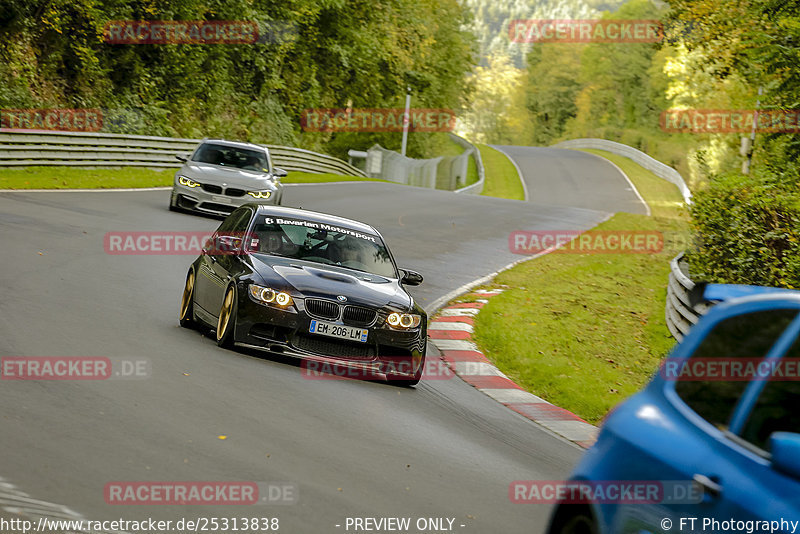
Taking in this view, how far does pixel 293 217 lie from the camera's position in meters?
11.7

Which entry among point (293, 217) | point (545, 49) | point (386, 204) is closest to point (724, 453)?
point (293, 217)

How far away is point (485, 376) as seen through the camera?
40.0ft

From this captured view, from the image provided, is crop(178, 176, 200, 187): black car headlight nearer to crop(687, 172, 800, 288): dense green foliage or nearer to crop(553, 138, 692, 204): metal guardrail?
crop(687, 172, 800, 288): dense green foliage

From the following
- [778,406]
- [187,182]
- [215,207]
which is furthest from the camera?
[215,207]

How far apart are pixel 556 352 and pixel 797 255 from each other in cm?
322

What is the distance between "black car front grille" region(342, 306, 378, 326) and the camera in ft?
33.6

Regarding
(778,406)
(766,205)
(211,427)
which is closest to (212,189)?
(766,205)

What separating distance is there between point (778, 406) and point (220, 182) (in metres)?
20.1

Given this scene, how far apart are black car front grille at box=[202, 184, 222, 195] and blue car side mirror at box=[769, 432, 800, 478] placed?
2041cm

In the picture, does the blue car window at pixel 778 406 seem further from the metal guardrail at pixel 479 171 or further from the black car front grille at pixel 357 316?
the metal guardrail at pixel 479 171

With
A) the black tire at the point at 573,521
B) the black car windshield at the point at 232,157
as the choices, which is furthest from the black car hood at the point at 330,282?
the black car windshield at the point at 232,157

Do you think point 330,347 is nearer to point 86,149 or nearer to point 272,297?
point 272,297

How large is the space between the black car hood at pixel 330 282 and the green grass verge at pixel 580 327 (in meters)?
2.19

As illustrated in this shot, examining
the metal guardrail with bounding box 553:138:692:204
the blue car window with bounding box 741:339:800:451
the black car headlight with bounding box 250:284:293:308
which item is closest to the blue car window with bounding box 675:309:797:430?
the blue car window with bounding box 741:339:800:451
